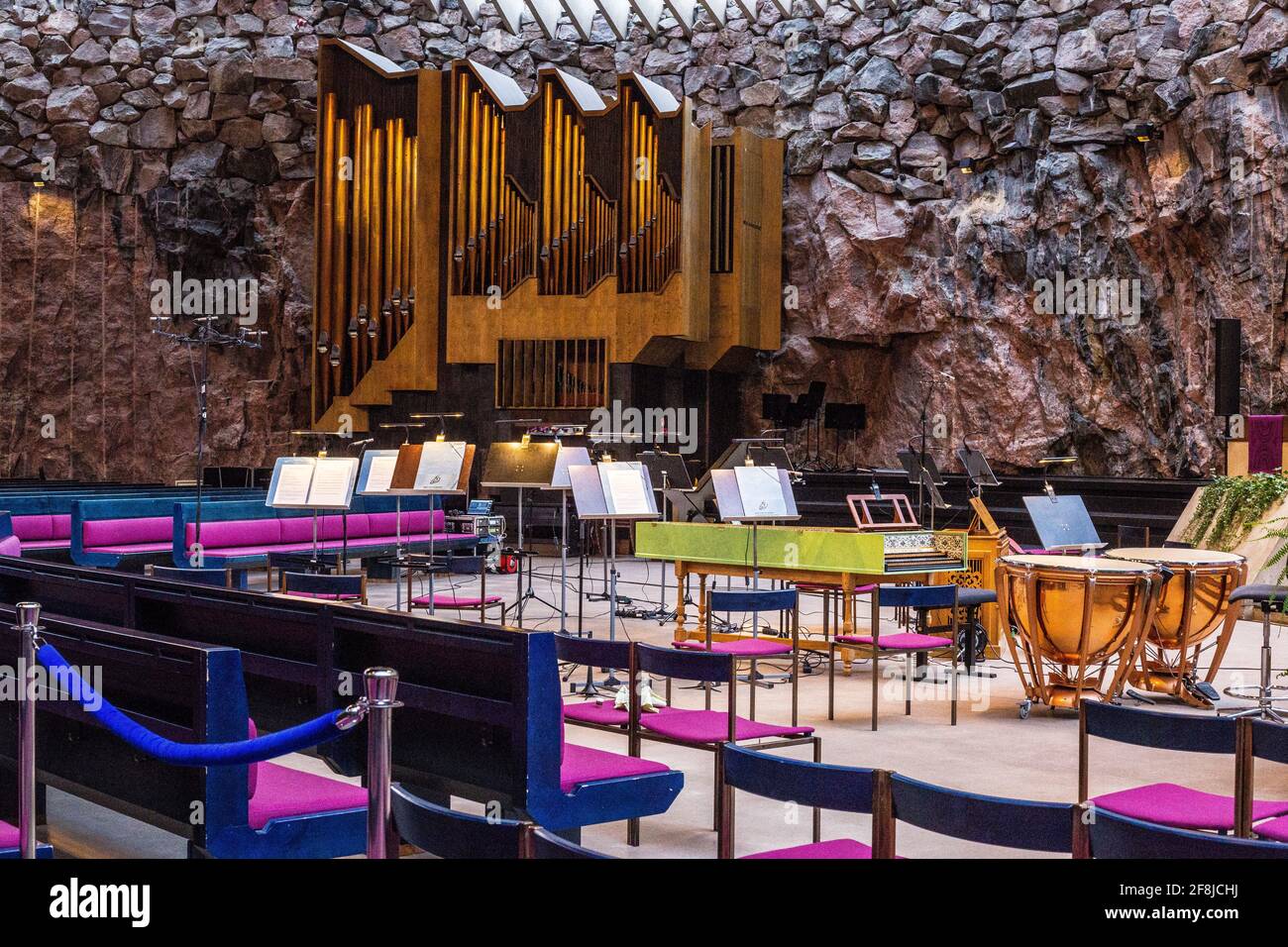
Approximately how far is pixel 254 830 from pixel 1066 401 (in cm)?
1286

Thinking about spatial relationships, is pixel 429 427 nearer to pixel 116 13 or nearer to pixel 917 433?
pixel 917 433

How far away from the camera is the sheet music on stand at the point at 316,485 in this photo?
769cm

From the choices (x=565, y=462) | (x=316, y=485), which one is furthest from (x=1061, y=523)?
(x=316, y=485)

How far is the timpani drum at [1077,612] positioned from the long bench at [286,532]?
475 centimetres

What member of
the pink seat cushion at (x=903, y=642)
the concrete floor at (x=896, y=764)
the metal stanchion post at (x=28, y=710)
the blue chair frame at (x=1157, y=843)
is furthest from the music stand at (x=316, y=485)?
the blue chair frame at (x=1157, y=843)

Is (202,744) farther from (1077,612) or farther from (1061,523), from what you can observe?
(1061,523)

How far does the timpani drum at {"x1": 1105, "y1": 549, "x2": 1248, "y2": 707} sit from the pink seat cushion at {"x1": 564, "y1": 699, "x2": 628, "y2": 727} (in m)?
2.88

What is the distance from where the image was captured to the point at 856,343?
15812 millimetres

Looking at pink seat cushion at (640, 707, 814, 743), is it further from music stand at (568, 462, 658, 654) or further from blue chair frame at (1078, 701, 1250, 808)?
music stand at (568, 462, 658, 654)

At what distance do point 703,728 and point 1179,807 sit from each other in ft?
4.59

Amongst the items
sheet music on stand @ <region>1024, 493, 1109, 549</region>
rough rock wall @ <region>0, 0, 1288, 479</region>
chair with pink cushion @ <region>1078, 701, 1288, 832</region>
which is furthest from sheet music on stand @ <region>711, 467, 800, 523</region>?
rough rock wall @ <region>0, 0, 1288, 479</region>

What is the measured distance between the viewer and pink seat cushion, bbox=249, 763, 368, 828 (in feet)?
9.73

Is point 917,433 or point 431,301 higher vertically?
point 431,301
